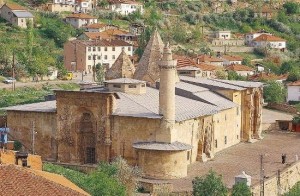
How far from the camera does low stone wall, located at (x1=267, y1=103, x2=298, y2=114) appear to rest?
61.5 m

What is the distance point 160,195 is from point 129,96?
837 cm

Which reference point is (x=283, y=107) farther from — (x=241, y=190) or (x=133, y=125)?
(x=241, y=190)

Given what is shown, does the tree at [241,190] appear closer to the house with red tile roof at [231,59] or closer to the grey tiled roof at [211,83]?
the grey tiled roof at [211,83]

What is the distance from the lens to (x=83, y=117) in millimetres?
38406

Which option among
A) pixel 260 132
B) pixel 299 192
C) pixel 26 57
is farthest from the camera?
pixel 26 57

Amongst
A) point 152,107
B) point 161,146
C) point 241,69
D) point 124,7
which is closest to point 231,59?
point 241,69

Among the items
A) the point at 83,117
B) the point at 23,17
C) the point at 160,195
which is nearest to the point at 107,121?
the point at 83,117

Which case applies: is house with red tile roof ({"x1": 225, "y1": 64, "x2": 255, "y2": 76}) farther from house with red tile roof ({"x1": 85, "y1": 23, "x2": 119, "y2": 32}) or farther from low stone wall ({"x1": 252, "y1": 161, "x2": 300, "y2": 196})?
low stone wall ({"x1": 252, "y1": 161, "x2": 300, "y2": 196})

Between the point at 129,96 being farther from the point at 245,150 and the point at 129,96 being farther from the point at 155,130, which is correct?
the point at 245,150

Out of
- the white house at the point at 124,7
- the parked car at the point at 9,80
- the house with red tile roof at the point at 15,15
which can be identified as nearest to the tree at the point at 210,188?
the parked car at the point at 9,80

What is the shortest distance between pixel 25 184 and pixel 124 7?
288 feet

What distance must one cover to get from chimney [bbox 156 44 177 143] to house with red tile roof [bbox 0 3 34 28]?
52.2 m

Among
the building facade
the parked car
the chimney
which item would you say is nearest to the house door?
the chimney

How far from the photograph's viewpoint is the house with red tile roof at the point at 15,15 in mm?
86125
